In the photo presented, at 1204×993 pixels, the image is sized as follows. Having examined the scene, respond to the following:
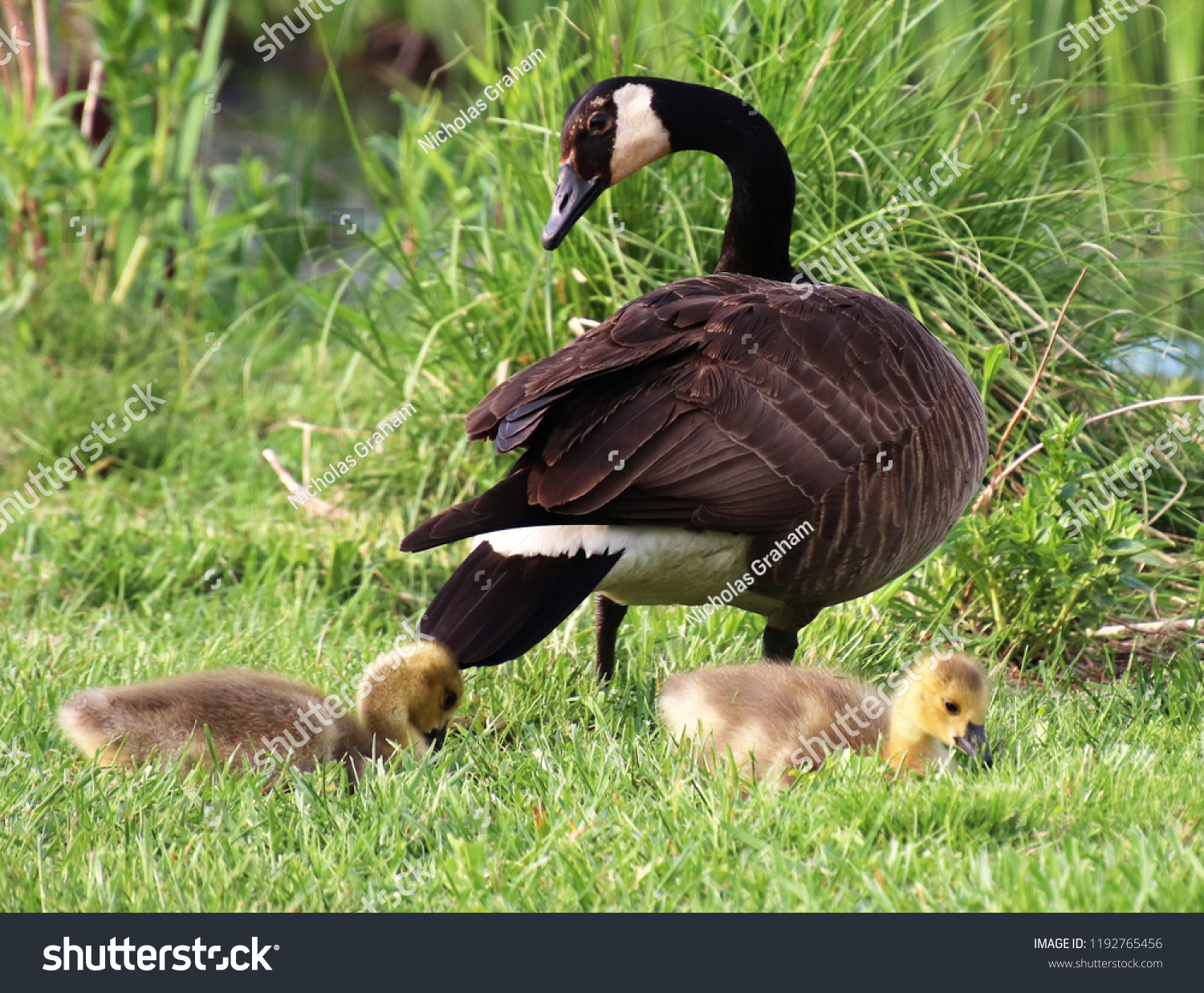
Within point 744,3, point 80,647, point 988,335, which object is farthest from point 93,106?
point 988,335

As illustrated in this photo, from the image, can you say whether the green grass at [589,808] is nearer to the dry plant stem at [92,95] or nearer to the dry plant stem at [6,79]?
the dry plant stem at [92,95]

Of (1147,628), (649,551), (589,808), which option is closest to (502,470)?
(649,551)

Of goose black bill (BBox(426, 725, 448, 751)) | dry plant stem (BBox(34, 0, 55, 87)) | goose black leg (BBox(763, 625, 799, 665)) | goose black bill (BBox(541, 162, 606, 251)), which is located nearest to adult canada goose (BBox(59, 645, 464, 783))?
goose black bill (BBox(426, 725, 448, 751))

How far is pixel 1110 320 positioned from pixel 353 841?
12.7 ft

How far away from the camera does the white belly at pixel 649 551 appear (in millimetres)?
3387

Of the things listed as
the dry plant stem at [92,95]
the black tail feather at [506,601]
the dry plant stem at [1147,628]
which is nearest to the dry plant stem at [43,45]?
the dry plant stem at [92,95]

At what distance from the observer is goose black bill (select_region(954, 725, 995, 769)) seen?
124 inches

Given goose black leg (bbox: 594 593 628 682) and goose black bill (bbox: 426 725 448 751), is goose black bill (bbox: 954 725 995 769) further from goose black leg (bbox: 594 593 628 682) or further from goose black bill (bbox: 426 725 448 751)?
goose black bill (bbox: 426 725 448 751)

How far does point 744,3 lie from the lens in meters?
6.56

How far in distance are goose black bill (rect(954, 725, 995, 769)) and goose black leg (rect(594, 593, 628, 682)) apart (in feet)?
3.66

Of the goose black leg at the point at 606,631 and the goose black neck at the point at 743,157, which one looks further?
the goose black neck at the point at 743,157

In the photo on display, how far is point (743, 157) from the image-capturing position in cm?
439

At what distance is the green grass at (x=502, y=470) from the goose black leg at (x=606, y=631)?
3.4 inches
